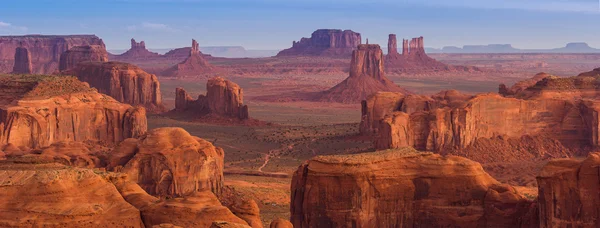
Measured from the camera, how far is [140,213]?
31391 millimetres

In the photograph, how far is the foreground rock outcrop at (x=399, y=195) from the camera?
35.8 meters

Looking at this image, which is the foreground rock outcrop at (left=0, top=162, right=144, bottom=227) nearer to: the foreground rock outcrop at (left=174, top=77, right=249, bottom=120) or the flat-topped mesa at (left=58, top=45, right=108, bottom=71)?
the foreground rock outcrop at (left=174, top=77, right=249, bottom=120)

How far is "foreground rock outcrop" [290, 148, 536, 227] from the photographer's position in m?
35.8

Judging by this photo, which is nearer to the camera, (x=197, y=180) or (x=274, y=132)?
(x=197, y=180)

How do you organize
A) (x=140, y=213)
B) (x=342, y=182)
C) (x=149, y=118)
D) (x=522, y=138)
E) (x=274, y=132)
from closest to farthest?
1. (x=140, y=213)
2. (x=342, y=182)
3. (x=522, y=138)
4. (x=274, y=132)
5. (x=149, y=118)

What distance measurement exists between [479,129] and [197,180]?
2819 centimetres

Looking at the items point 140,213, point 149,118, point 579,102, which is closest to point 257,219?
point 140,213

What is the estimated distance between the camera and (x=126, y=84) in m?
115

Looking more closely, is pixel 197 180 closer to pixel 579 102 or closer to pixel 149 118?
pixel 579 102

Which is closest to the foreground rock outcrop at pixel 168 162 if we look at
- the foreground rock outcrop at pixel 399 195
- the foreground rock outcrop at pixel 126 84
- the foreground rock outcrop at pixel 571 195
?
the foreground rock outcrop at pixel 399 195

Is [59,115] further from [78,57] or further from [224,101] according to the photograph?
[78,57]

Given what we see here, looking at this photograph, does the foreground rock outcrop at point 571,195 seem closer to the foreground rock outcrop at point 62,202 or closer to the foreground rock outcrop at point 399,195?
the foreground rock outcrop at point 399,195

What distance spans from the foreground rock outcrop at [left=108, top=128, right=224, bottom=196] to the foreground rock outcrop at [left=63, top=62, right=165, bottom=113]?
6612 centimetres

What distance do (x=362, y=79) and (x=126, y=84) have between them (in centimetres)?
5206
